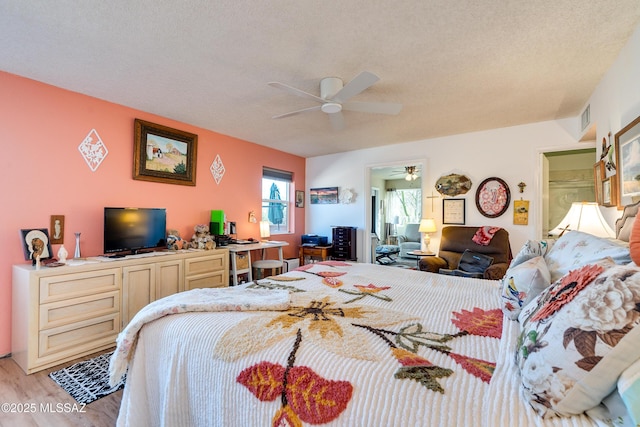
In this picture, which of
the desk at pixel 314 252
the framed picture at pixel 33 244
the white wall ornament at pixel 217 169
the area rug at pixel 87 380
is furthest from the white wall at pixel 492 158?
the framed picture at pixel 33 244

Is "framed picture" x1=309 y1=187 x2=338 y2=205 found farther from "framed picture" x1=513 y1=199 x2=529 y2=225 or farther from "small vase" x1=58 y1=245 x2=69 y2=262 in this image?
"small vase" x1=58 y1=245 x2=69 y2=262

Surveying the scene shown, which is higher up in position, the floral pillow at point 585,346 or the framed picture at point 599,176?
the framed picture at point 599,176

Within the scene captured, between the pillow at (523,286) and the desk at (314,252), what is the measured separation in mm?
3647

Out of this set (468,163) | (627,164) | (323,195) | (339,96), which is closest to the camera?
(627,164)

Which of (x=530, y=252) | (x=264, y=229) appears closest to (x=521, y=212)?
(x=530, y=252)

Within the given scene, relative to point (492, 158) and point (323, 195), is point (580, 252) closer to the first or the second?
point (492, 158)

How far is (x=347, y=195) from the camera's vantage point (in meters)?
5.16

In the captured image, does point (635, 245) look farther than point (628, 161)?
No

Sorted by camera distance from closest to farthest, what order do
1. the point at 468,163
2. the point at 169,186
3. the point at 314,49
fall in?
the point at 314,49 < the point at 169,186 < the point at 468,163

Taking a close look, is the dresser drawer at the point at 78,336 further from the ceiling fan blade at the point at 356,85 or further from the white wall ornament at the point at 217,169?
the ceiling fan blade at the point at 356,85

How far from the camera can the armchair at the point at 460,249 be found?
3553mm

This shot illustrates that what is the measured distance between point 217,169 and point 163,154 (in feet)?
2.51

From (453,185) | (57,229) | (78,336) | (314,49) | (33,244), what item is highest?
(314,49)

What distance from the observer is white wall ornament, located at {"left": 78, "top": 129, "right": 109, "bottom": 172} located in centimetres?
282
